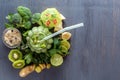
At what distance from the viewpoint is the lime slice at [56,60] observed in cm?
109

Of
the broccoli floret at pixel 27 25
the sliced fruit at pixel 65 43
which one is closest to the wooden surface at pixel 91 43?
the sliced fruit at pixel 65 43

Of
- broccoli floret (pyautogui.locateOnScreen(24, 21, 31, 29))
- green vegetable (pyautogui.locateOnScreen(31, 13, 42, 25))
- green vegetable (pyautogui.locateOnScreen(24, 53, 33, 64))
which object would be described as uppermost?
green vegetable (pyautogui.locateOnScreen(31, 13, 42, 25))

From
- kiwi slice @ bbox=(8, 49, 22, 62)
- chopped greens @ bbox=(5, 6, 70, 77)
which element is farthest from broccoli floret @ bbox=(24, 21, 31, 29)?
kiwi slice @ bbox=(8, 49, 22, 62)

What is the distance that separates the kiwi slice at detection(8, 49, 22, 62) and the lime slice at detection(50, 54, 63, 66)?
0.15 meters

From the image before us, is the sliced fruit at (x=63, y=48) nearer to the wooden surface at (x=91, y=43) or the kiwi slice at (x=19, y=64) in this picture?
the wooden surface at (x=91, y=43)

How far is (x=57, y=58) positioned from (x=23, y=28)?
0.68 ft

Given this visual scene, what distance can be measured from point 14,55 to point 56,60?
0.19 meters

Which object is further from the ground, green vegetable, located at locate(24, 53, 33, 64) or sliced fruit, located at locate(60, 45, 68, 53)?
sliced fruit, located at locate(60, 45, 68, 53)

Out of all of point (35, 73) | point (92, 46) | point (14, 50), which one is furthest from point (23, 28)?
point (92, 46)

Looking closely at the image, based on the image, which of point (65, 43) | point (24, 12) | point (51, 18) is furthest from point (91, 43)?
point (24, 12)

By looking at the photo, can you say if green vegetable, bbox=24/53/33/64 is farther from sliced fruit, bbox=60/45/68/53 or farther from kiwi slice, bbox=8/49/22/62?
sliced fruit, bbox=60/45/68/53

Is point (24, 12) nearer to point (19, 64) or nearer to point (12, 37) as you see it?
point (12, 37)

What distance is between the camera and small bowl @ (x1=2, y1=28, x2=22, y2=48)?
108 centimetres

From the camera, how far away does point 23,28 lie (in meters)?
1.10
